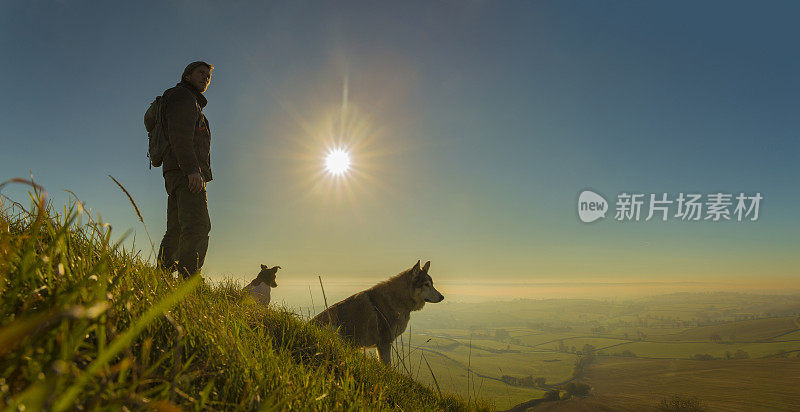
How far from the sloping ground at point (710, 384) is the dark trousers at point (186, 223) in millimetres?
69965

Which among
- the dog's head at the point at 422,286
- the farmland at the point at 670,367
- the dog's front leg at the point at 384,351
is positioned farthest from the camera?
the farmland at the point at 670,367

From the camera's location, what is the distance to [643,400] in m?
70.4

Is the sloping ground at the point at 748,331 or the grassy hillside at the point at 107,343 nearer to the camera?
the grassy hillside at the point at 107,343

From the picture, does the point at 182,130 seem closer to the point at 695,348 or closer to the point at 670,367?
the point at 670,367

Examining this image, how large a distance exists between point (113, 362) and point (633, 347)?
211m

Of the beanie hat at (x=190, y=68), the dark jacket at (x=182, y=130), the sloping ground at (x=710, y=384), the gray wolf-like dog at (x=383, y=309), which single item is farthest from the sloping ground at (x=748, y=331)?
the beanie hat at (x=190, y=68)

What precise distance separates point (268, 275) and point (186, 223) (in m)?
10.2

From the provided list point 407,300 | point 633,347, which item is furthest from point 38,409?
point 633,347

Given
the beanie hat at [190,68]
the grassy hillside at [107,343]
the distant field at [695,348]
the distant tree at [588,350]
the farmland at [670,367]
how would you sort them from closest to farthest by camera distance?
the grassy hillside at [107,343], the beanie hat at [190,68], the farmland at [670,367], the distant field at [695,348], the distant tree at [588,350]

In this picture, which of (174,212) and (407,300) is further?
(407,300)

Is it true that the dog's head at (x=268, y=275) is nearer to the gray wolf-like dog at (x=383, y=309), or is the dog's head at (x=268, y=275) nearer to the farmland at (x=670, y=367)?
the gray wolf-like dog at (x=383, y=309)

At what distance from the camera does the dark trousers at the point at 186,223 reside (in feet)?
18.5

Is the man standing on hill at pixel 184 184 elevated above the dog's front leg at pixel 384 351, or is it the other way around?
the man standing on hill at pixel 184 184

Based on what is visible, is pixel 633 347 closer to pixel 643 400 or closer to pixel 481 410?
pixel 643 400
